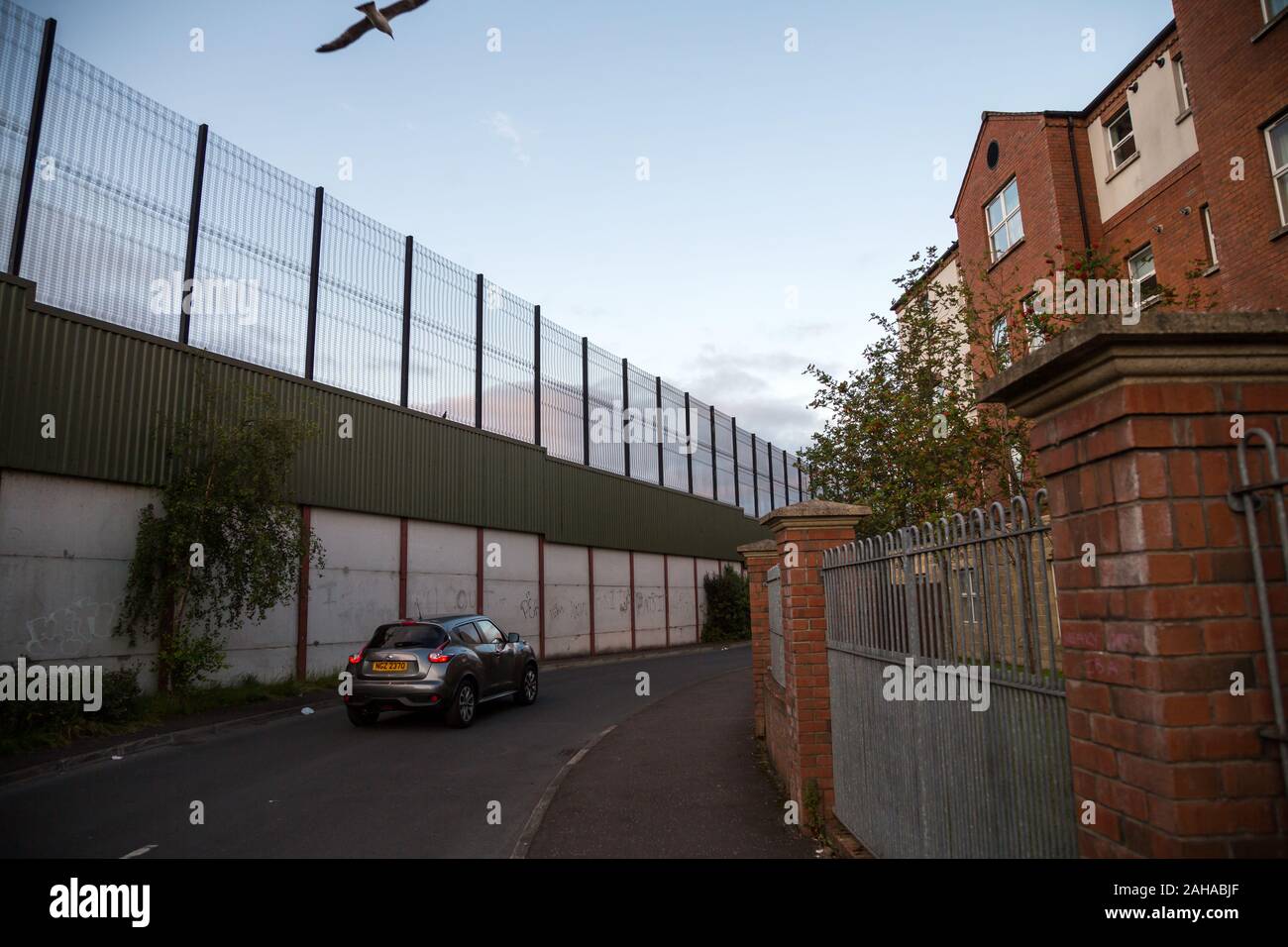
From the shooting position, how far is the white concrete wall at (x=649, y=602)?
31.2m

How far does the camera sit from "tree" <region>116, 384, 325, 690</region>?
13281 mm

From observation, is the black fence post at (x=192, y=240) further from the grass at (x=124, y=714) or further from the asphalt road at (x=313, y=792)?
the asphalt road at (x=313, y=792)

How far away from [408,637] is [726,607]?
86.9ft

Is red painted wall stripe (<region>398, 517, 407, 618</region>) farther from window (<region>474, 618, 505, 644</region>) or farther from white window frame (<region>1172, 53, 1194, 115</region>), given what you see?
white window frame (<region>1172, 53, 1194, 115</region>)

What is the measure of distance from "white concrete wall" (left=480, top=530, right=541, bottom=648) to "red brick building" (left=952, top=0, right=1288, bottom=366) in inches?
575

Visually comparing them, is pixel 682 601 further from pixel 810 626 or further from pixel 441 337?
pixel 810 626

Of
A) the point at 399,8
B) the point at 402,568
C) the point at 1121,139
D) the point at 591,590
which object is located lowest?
the point at 591,590

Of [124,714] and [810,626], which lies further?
[124,714]

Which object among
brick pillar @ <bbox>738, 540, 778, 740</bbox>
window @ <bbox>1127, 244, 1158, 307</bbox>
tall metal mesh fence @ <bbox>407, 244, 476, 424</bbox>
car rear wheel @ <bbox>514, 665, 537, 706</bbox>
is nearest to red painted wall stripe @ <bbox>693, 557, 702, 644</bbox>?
tall metal mesh fence @ <bbox>407, 244, 476, 424</bbox>

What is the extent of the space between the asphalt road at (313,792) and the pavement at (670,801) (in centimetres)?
42

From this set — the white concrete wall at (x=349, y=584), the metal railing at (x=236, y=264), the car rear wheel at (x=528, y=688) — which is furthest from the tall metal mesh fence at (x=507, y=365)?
the car rear wheel at (x=528, y=688)

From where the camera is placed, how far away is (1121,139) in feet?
55.2

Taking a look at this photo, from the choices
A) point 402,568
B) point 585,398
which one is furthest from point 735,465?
point 402,568
